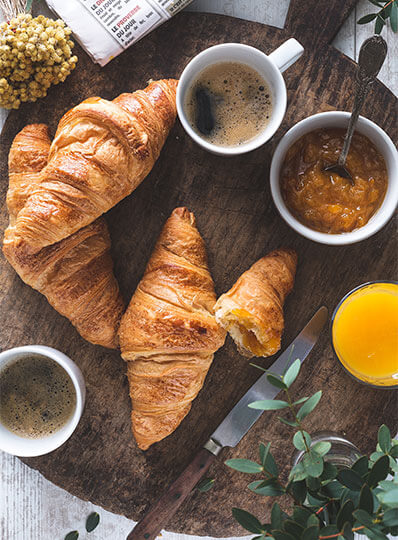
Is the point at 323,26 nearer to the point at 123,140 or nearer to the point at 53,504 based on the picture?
the point at 123,140

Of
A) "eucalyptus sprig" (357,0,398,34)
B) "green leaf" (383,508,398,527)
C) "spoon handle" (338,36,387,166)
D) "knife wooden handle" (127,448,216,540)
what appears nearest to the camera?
"green leaf" (383,508,398,527)

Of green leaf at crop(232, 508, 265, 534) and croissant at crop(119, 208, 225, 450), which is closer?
green leaf at crop(232, 508, 265, 534)

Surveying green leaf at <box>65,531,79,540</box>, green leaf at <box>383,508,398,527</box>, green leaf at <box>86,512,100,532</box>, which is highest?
green leaf at <box>383,508,398,527</box>

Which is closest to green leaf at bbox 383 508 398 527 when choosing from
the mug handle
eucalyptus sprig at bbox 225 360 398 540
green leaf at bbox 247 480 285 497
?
eucalyptus sprig at bbox 225 360 398 540

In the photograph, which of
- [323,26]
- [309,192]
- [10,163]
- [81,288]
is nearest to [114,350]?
[81,288]

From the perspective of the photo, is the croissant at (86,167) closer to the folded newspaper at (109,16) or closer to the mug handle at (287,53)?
the folded newspaper at (109,16)

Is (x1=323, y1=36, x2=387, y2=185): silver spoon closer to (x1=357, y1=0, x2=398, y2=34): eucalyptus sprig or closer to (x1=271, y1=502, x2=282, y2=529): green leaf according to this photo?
(x1=357, y1=0, x2=398, y2=34): eucalyptus sprig

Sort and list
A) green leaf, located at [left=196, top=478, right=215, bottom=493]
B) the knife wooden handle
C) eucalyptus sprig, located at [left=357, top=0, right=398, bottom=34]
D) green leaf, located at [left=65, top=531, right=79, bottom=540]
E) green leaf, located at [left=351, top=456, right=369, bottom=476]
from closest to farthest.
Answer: green leaf, located at [left=351, top=456, right=369, bottom=476] → eucalyptus sprig, located at [left=357, top=0, right=398, bottom=34] → the knife wooden handle → green leaf, located at [left=196, top=478, right=215, bottom=493] → green leaf, located at [left=65, top=531, right=79, bottom=540]
